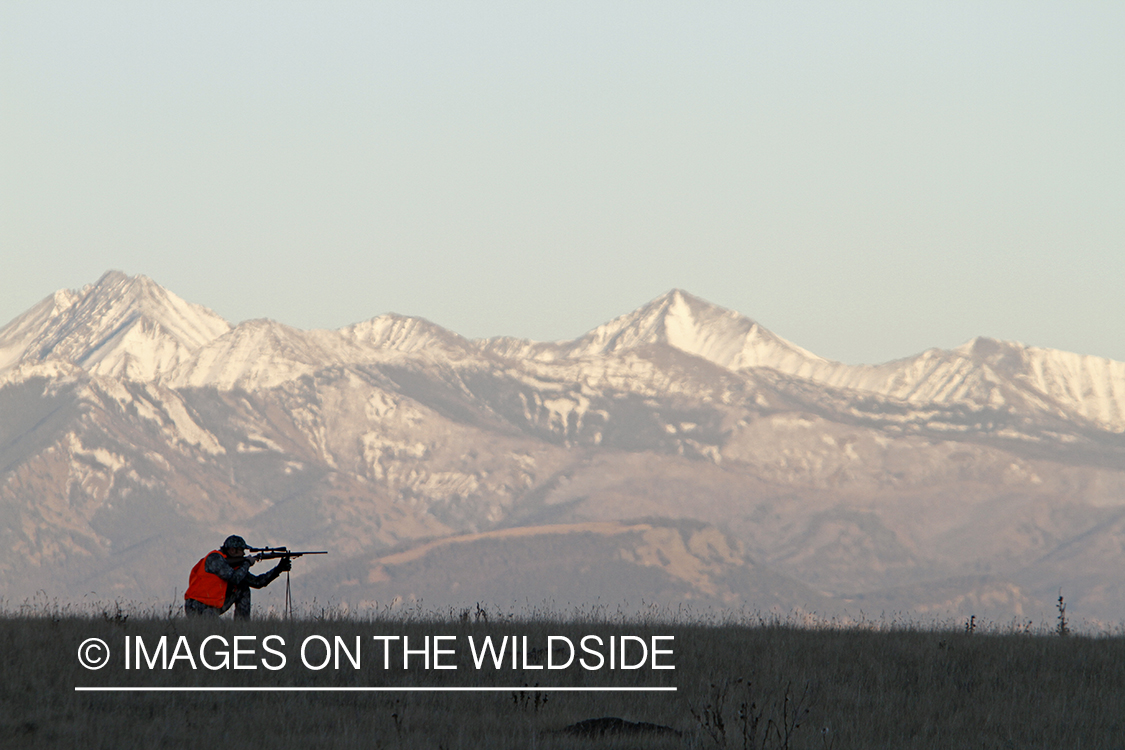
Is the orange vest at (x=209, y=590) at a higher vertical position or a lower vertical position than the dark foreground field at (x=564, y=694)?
higher

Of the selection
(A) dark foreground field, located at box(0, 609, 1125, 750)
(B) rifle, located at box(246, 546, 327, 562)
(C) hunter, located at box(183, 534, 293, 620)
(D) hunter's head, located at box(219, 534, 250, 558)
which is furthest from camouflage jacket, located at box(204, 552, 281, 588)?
(A) dark foreground field, located at box(0, 609, 1125, 750)

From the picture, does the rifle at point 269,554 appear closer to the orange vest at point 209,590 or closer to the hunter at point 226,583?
the hunter at point 226,583

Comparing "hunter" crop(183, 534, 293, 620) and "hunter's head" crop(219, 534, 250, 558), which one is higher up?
"hunter's head" crop(219, 534, 250, 558)

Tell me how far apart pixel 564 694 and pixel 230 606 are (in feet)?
18.0

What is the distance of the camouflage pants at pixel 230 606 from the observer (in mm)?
18312

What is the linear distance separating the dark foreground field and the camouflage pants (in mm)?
299

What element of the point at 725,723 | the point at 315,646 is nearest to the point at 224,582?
the point at 315,646

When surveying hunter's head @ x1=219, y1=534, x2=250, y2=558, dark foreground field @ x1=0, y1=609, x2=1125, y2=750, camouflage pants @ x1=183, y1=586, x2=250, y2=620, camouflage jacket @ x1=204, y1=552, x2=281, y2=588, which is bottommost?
dark foreground field @ x1=0, y1=609, x2=1125, y2=750

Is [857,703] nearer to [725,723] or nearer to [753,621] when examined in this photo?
[725,723]

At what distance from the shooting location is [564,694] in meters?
15.0

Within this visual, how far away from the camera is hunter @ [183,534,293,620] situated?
1830 cm

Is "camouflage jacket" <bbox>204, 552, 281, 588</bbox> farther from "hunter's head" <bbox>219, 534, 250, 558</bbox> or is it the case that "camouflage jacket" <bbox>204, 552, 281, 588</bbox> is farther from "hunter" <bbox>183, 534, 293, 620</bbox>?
"hunter's head" <bbox>219, 534, 250, 558</bbox>

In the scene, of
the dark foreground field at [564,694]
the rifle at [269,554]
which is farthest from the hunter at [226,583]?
the dark foreground field at [564,694]

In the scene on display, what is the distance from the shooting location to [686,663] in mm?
16781
